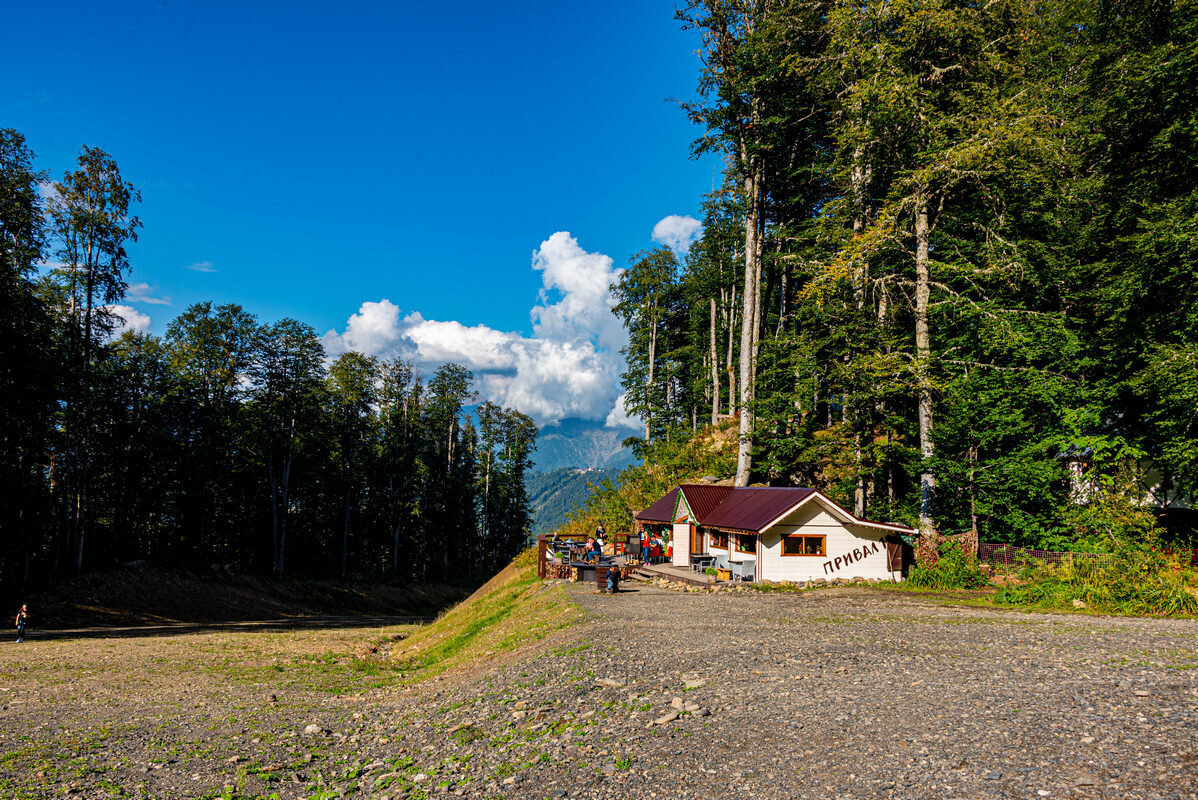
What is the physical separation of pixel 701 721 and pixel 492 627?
12938 millimetres

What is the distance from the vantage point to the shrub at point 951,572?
19.5 m

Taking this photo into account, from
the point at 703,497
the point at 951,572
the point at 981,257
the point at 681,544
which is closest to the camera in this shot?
the point at 951,572

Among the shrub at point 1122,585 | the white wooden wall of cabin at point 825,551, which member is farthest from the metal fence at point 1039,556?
the white wooden wall of cabin at point 825,551

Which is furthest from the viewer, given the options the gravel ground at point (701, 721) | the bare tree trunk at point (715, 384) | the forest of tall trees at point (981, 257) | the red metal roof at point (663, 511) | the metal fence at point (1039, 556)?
the bare tree trunk at point (715, 384)

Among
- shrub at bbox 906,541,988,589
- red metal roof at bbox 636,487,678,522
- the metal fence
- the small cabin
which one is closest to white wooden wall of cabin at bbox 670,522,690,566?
red metal roof at bbox 636,487,678,522

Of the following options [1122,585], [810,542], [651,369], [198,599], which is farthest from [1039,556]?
[198,599]

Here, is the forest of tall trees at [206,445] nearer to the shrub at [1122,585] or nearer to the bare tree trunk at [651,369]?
the bare tree trunk at [651,369]

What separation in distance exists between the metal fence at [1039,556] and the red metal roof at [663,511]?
13062mm

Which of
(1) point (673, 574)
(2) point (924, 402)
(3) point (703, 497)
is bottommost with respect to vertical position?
(1) point (673, 574)

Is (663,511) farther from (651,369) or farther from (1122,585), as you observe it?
(651,369)

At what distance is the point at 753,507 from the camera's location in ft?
74.7

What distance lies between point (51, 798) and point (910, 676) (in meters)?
12.0

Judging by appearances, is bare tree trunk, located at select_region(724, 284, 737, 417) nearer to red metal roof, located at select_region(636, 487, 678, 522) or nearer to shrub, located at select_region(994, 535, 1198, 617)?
red metal roof, located at select_region(636, 487, 678, 522)

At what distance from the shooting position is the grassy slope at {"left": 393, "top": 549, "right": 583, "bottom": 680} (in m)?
15.2
